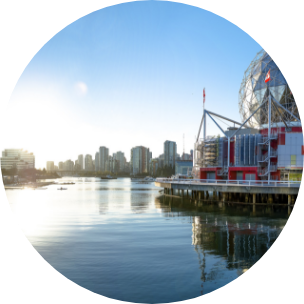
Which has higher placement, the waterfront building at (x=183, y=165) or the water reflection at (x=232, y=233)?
the waterfront building at (x=183, y=165)

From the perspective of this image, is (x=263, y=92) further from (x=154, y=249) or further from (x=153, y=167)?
(x=153, y=167)

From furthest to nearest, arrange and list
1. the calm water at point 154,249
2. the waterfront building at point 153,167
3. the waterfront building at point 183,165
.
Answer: the waterfront building at point 153,167
the waterfront building at point 183,165
the calm water at point 154,249

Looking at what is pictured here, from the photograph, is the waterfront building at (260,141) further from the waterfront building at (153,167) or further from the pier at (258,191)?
the waterfront building at (153,167)

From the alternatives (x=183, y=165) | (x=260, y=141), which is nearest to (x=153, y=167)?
(x=183, y=165)

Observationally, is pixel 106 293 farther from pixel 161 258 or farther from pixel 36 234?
pixel 36 234

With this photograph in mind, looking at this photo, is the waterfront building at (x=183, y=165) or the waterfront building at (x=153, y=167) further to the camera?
the waterfront building at (x=153, y=167)

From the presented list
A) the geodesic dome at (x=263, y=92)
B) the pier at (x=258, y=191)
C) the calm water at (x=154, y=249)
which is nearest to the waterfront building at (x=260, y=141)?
the geodesic dome at (x=263, y=92)
